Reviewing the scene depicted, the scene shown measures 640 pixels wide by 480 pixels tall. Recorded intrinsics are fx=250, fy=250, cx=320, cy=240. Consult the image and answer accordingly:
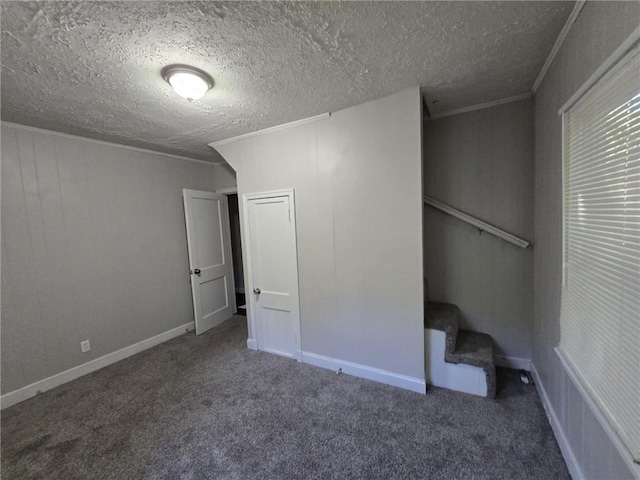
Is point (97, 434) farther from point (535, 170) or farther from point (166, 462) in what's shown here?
point (535, 170)

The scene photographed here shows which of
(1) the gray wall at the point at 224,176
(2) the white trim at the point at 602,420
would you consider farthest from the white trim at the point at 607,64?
(1) the gray wall at the point at 224,176

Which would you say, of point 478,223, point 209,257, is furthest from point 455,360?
point 209,257

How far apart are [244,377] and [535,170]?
3.38 metres

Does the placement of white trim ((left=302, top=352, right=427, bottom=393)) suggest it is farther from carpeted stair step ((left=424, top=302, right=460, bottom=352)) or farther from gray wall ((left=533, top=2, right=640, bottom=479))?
gray wall ((left=533, top=2, right=640, bottom=479))

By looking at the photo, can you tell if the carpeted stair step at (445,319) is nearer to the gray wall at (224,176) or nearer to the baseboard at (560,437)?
the baseboard at (560,437)

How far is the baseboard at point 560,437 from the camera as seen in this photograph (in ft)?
4.55

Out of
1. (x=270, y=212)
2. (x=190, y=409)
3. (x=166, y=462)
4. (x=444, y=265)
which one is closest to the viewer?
(x=166, y=462)

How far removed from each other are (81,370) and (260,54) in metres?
3.59

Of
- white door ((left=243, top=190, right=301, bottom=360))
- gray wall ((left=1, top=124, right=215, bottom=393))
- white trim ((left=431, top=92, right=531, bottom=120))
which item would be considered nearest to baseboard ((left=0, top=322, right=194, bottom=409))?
gray wall ((left=1, top=124, right=215, bottom=393))

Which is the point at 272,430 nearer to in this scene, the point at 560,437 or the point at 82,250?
the point at 560,437

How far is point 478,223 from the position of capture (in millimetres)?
2449

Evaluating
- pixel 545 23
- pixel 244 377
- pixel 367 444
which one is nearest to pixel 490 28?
pixel 545 23

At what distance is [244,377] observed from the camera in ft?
8.41

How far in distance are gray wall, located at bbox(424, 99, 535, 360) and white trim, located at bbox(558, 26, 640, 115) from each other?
41.8 inches
